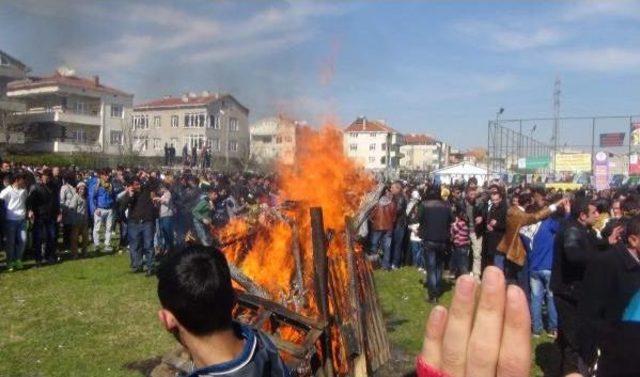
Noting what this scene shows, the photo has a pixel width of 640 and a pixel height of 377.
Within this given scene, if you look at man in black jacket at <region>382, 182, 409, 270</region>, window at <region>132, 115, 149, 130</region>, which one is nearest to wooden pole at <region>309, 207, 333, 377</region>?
man in black jacket at <region>382, 182, 409, 270</region>

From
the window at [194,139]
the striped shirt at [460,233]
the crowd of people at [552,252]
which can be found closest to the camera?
the crowd of people at [552,252]

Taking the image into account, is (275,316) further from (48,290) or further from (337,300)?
(48,290)

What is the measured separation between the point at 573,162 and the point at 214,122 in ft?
A: 151

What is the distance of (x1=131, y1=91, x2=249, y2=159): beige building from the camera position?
2564 inches

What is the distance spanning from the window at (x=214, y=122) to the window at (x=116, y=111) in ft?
32.0

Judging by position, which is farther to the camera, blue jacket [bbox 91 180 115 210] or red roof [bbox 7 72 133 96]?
red roof [bbox 7 72 133 96]

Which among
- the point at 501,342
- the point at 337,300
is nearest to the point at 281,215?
the point at 337,300

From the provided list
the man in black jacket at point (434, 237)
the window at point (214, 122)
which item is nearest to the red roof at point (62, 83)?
the window at point (214, 122)

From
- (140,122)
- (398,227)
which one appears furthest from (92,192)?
(140,122)

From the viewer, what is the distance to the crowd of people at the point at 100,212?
12484 millimetres

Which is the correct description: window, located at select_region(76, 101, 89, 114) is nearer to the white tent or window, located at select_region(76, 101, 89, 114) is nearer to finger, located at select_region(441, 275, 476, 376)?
the white tent

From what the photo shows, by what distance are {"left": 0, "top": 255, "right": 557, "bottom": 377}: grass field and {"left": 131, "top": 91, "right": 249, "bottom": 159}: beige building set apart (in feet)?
172

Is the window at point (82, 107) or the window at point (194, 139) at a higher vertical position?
the window at point (82, 107)

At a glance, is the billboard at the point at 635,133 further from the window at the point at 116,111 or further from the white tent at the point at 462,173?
the window at the point at 116,111
